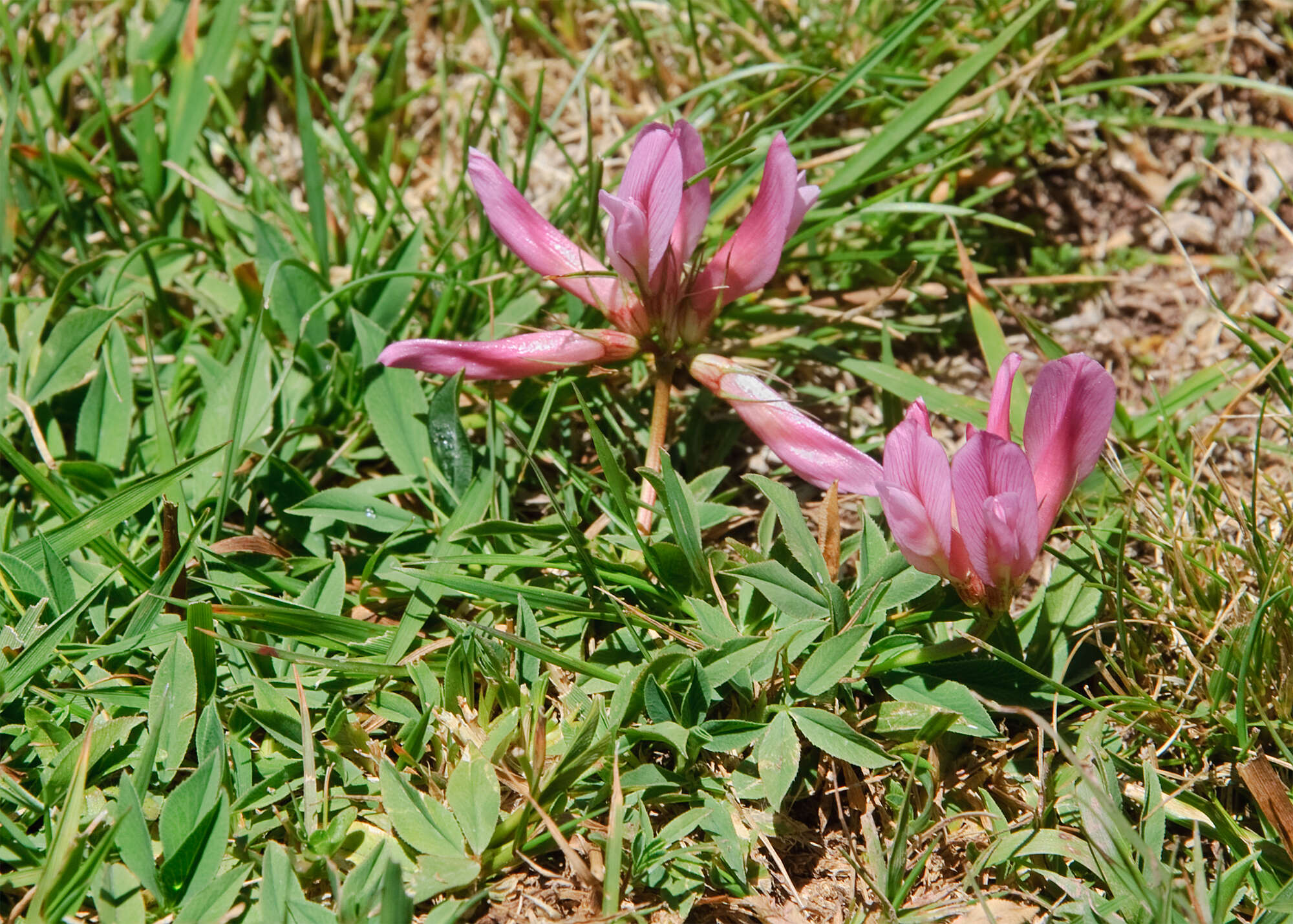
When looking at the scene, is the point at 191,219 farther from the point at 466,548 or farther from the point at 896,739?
the point at 896,739

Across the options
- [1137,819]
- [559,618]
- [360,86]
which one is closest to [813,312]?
[559,618]

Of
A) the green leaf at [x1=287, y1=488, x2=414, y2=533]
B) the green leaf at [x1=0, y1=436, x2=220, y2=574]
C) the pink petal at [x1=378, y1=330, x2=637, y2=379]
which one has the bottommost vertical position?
the green leaf at [x1=287, y1=488, x2=414, y2=533]

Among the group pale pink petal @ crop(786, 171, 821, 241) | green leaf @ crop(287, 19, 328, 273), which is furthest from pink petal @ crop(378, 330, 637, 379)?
green leaf @ crop(287, 19, 328, 273)

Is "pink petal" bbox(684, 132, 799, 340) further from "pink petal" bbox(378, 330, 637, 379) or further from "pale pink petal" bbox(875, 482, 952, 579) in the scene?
"pale pink petal" bbox(875, 482, 952, 579)

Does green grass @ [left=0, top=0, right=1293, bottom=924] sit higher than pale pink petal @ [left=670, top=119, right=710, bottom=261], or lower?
lower

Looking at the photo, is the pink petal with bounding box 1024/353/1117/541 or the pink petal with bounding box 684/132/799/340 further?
the pink petal with bounding box 684/132/799/340

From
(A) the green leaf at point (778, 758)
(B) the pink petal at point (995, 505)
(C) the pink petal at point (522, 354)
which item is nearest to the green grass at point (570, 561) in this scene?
(A) the green leaf at point (778, 758)
